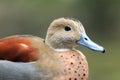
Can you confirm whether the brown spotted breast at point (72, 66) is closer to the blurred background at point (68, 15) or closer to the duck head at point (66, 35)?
the duck head at point (66, 35)

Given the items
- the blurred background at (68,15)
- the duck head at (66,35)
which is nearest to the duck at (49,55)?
the duck head at (66,35)

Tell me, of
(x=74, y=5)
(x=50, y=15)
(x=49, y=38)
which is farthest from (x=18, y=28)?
(x=49, y=38)

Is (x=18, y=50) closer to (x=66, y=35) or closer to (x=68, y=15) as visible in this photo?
(x=66, y=35)

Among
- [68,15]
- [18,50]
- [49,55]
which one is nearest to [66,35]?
[49,55]

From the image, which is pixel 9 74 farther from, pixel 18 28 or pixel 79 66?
pixel 18 28

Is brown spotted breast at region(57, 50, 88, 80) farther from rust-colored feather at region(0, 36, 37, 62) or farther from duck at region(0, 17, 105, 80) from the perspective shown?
rust-colored feather at region(0, 36, 37, 62)

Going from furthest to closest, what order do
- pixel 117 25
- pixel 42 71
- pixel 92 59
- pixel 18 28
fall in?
pixel 117 25
pixel 18 28
pixel 92 59
pixel 42 71
